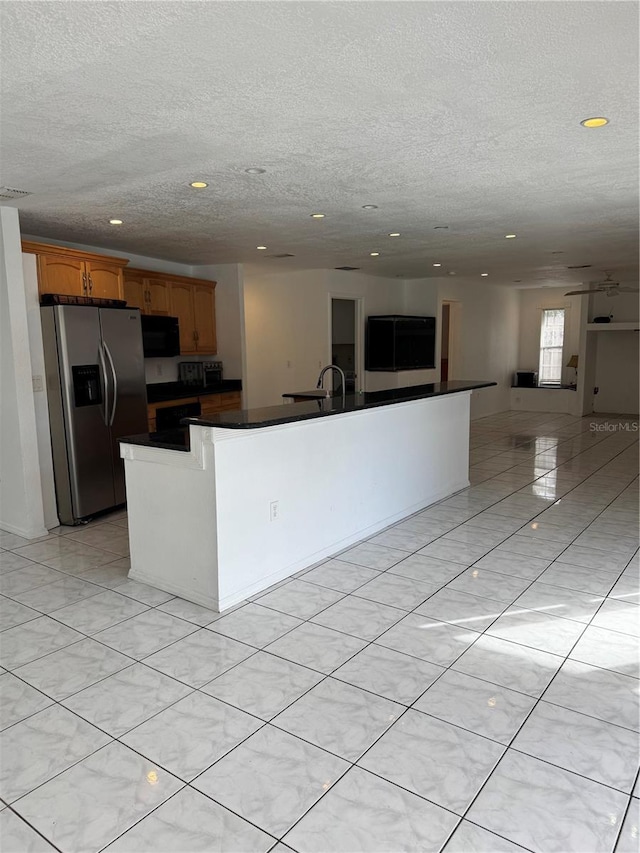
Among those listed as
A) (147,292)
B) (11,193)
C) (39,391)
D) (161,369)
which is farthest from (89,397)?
(161,369)

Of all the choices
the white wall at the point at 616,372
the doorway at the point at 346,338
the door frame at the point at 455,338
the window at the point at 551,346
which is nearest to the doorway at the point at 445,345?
the door frame at the point at 455,338

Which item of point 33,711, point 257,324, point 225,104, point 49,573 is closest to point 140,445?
point 49,573

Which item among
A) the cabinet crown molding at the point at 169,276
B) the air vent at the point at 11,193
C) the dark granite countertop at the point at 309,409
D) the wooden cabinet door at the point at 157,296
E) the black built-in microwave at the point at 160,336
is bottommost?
the dark granite countertop at the point at 309,409

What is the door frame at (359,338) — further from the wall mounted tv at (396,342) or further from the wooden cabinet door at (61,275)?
the wooden cabinet door at (61,275)

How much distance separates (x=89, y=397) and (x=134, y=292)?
1.69 meters

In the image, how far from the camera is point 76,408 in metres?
4.47

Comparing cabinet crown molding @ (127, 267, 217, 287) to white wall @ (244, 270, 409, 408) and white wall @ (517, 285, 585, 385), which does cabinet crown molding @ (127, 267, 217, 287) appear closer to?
white wall @ (244, 270, 409, 408)

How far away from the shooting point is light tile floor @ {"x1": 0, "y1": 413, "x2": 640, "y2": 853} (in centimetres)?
169

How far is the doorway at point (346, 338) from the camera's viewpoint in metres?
8.37

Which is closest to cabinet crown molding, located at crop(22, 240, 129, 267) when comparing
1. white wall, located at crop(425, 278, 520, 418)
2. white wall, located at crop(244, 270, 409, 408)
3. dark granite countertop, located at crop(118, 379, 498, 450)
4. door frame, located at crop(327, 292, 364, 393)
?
dark granite countertop, located at crop(118, 379, 498, 450)

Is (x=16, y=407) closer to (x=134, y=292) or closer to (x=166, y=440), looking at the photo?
(x=166, y=440)

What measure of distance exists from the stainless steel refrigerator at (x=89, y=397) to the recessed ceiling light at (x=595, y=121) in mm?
3645

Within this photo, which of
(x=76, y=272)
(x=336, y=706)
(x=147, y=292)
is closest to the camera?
(x=336, y=706)

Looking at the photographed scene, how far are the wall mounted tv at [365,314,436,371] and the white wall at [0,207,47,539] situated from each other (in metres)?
5.22
